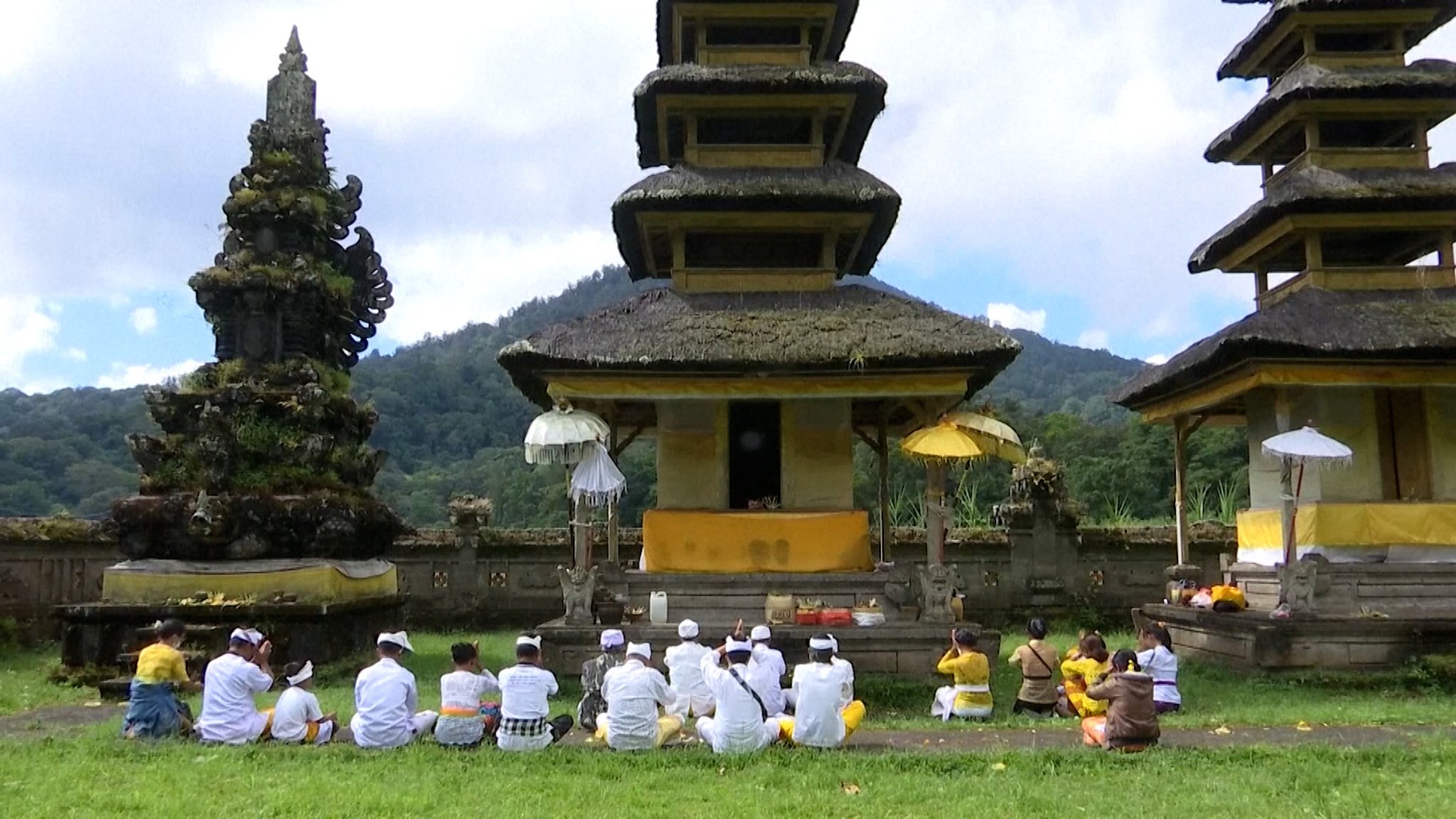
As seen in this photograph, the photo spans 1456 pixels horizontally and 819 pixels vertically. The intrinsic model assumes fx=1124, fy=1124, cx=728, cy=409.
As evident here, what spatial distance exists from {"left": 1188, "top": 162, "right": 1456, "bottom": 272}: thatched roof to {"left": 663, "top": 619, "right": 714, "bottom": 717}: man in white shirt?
12.9 meters

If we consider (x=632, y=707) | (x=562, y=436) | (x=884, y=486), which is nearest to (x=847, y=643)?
(x=562, y=436)

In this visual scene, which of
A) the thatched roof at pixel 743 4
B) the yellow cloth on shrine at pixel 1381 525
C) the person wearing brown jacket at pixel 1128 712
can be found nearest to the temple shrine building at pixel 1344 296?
the yellow cloth on shrine at pixel 1381 525

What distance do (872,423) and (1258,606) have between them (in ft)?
23.3

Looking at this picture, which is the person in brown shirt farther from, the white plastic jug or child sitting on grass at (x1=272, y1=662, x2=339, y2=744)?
child sitting on grass at (x1=272, y1=662, x2=339, y2=744)

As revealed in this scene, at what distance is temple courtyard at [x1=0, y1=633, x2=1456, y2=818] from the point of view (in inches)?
304

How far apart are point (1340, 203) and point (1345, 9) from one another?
12.6 ft

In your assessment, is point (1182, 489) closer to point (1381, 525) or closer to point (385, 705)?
point (1381, 525)

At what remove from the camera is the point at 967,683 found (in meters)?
11.9

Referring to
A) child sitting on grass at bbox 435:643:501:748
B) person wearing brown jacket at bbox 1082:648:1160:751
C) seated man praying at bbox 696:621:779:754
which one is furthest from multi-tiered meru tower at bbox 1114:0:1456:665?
child sitting on grass at bbox 435:643:501:748

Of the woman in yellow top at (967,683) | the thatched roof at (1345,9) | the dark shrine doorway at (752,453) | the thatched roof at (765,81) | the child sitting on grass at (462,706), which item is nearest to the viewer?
the child sitting on grass at (462,706)

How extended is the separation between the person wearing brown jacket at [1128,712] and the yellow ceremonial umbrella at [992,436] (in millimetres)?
5339

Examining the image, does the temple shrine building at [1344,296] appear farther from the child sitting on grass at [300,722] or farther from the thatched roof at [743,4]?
the child sitting on grass at [300,722]

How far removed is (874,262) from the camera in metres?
20.5

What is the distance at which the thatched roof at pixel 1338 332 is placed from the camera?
51.9 feet
